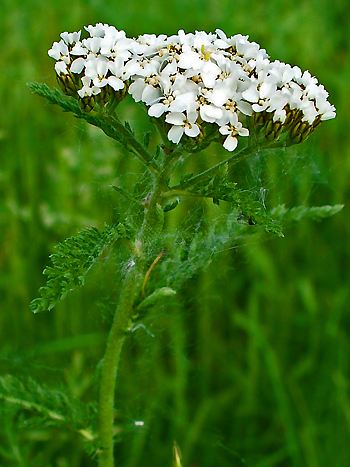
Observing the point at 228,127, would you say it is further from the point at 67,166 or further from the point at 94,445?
the point at 67,166

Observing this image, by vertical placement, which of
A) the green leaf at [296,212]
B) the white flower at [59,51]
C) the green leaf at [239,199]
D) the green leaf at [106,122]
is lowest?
the green leaf at [239,199]

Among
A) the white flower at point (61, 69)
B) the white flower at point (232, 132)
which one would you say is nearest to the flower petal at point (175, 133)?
the white flower at point (232, 132)

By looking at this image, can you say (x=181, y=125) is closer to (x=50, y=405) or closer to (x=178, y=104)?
(x=178, y=104)

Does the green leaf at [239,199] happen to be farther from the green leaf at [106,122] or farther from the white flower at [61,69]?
the white flower at [61,69]

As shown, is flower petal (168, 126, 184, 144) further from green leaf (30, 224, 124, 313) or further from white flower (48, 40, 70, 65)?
white flower (48, 40, 70, 65)

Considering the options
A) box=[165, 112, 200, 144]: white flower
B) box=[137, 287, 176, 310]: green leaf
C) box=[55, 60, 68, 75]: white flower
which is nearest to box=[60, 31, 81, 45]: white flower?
box=[55, 60, 68, 75]: white flower
